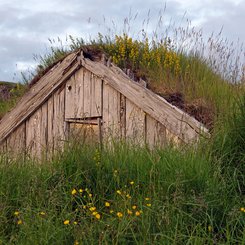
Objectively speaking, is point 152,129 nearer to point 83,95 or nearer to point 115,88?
point 115,88

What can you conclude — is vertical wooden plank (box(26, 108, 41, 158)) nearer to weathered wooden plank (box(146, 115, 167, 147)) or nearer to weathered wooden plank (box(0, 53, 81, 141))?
weathered wooden plank (box(0, 53, 81, 141))

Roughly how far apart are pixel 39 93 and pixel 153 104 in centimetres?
237

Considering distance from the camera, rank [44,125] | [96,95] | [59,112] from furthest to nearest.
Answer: [44,125] < [59,112] < [96,95]

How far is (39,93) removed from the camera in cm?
845

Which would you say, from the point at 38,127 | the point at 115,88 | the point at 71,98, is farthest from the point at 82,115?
the point at 38,127

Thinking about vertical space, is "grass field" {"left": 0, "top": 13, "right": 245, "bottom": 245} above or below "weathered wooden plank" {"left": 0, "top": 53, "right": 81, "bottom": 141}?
below

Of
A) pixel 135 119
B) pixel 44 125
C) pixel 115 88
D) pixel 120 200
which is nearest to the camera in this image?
pixel 120 200

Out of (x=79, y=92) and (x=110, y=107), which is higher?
(x=79, y=92)

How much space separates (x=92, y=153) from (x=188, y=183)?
3.83 feet

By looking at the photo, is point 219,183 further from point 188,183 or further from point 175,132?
point 175,132

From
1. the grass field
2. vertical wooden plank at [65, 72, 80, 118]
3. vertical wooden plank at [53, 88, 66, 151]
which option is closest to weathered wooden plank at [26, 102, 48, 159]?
vertical wooden plank at [53, 88, 66, 151]

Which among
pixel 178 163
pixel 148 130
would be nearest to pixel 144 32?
pixel 148 130

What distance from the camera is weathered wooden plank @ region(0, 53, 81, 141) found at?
8.06 m

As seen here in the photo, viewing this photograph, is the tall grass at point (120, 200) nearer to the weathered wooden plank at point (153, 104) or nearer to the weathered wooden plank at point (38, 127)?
the weathered wooden plank at point (153, 104)
